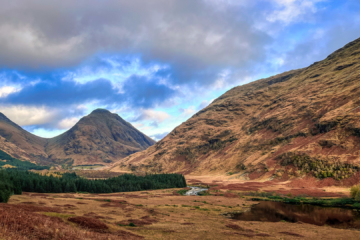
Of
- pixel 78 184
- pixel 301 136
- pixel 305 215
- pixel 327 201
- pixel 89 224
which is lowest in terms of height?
pixel 327 201

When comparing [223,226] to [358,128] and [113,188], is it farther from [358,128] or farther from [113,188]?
[358,128]

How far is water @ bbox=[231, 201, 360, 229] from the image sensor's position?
3721 cm

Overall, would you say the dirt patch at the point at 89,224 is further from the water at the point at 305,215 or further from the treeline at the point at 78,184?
the treeline at the point at 78,184

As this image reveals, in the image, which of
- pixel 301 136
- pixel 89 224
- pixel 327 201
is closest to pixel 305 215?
pixel 327 201

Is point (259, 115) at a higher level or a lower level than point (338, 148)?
higher

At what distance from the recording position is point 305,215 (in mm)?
43312

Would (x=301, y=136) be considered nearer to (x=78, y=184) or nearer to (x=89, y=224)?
(x=78, y=184)

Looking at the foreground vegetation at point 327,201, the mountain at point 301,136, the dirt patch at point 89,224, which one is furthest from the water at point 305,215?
the mountain at point 301,136

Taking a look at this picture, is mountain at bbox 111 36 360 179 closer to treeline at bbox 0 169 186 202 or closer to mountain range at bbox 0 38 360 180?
mountain range at bbox 0 38 360 180

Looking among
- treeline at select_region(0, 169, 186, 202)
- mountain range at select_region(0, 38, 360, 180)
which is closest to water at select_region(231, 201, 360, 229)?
mountain range at select_region(0, 38, 360, 180)

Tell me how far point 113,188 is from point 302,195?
81420 millimetres

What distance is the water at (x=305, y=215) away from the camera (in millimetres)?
37206

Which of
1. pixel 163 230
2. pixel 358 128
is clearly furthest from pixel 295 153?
pixel 163 230

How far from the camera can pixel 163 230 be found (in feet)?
88.9
